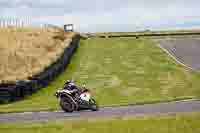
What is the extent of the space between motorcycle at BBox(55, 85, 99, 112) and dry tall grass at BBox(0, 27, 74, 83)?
8.44 meters

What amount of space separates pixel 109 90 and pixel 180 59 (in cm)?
1661

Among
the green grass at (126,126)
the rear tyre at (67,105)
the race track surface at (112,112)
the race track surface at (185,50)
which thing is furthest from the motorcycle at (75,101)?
the race track surface at (185,50)

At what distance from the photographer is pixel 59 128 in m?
16.2

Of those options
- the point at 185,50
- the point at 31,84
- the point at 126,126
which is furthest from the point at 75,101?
the point at 185,50

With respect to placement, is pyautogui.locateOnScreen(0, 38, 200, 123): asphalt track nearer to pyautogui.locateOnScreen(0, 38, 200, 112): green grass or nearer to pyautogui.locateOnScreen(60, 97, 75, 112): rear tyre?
pyautogui.locateOnScreen(60, 97, 75, 112): rear tyre

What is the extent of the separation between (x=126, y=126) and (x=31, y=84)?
57.8 feet

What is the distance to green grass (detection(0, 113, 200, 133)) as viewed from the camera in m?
15.1

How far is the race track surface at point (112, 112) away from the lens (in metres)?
20.2

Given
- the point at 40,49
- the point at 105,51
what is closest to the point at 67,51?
the point at 40,49

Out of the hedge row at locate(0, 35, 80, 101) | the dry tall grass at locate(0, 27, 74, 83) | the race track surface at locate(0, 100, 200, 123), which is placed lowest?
the race track surface at locate(0, 100, 200, 123)

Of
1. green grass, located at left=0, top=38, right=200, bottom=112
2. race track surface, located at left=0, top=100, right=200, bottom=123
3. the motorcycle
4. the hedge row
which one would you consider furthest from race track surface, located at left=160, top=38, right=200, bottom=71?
the motorcycle

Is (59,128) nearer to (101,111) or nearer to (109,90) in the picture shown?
(101,111)

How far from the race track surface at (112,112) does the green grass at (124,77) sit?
Result: 227cm

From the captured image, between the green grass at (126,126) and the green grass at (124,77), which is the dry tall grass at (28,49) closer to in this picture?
the green grass at (124,77)
